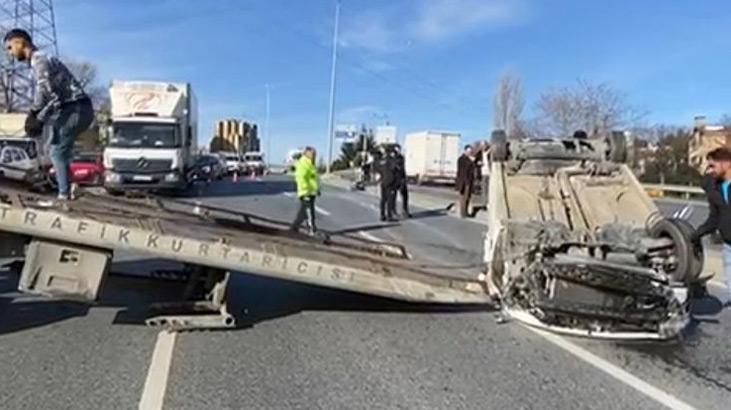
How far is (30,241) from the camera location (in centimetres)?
652

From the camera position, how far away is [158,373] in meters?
5.68

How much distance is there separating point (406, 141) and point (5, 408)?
5173 cm

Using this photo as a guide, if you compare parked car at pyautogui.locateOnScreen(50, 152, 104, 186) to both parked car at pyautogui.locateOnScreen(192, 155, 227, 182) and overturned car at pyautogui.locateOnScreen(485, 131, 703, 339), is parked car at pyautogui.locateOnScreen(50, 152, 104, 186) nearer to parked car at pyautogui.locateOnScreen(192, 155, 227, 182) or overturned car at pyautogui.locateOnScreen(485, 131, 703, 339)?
parked car at pyautogui.locateOnScreen(192, 155, 227, 182)

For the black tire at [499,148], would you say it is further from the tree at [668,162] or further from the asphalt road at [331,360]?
the tree at [668,162]

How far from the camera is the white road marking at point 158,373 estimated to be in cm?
504

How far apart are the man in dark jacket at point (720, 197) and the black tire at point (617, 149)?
6.37 ft

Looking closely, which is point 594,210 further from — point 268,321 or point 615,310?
point 268,321

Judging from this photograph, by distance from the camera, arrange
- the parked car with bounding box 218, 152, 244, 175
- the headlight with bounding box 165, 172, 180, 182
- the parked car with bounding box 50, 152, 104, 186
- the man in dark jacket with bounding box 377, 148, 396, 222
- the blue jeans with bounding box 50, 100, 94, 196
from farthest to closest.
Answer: the parked car with bounding box 218, 152, 244, 175 → the parked car with bounding box 50, 152, 104, 186 → the headlight with bounding box 165, 172, 180, 182 → the man in dark jacket with bounding box 377, 148, 396, 222 → the blue jeans with bounding box 50, 100, 94, 196

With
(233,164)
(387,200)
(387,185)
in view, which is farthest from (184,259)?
(233,164)

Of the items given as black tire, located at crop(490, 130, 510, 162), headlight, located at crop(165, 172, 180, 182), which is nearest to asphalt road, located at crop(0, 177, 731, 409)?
black tire, located at crop(490, 130, 510, 162)

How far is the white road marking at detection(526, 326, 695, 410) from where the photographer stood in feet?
17.4

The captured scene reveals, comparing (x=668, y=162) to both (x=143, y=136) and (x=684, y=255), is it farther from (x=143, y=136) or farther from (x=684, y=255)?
(x=684, y=255)

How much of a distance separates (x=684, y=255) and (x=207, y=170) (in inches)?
1481

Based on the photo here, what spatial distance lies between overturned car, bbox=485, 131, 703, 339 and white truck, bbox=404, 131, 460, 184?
41993 mm
